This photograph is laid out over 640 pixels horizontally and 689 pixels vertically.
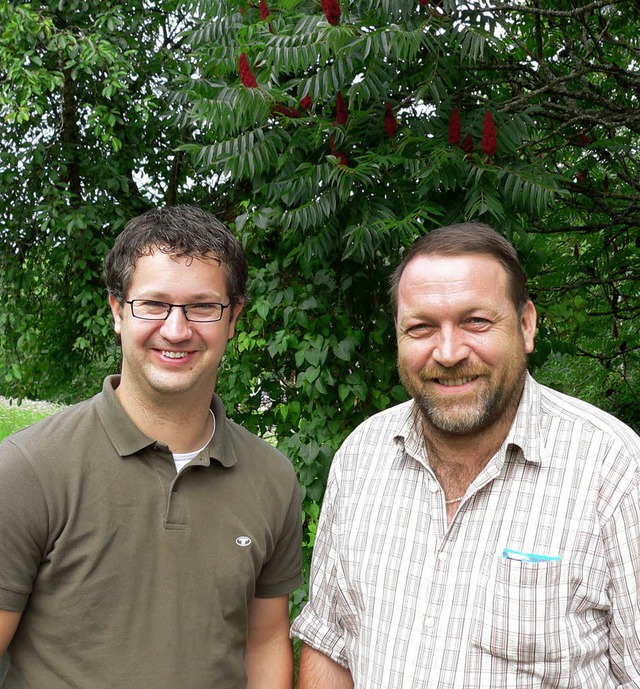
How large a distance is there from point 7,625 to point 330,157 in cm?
205

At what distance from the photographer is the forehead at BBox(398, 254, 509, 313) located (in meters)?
2.15

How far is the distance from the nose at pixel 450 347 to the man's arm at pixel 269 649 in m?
0.88

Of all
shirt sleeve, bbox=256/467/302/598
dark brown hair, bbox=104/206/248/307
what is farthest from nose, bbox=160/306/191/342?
shirt sleeve, bbox=256/467/302/598

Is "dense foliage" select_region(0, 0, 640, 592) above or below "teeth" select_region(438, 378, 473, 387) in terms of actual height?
above

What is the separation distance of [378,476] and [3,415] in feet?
37.6

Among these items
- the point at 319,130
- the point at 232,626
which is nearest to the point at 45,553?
the point at 232,626

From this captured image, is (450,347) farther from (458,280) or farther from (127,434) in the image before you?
(127,434)

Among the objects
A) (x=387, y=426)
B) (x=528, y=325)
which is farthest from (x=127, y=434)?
(x=528, y=325)

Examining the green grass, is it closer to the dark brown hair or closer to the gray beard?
the dark brown hair

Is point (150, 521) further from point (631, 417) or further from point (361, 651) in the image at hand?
point (631, 417)

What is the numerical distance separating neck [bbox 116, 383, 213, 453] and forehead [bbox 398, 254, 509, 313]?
0.66 meters

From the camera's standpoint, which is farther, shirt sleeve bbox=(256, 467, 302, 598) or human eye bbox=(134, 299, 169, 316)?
shirt sleeve bbox=(256, 467, 302, 598)

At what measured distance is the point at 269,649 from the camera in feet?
8.02

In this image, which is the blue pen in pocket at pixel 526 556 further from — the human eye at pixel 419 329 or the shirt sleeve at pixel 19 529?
the shirt sleeve at pixel 19 529
